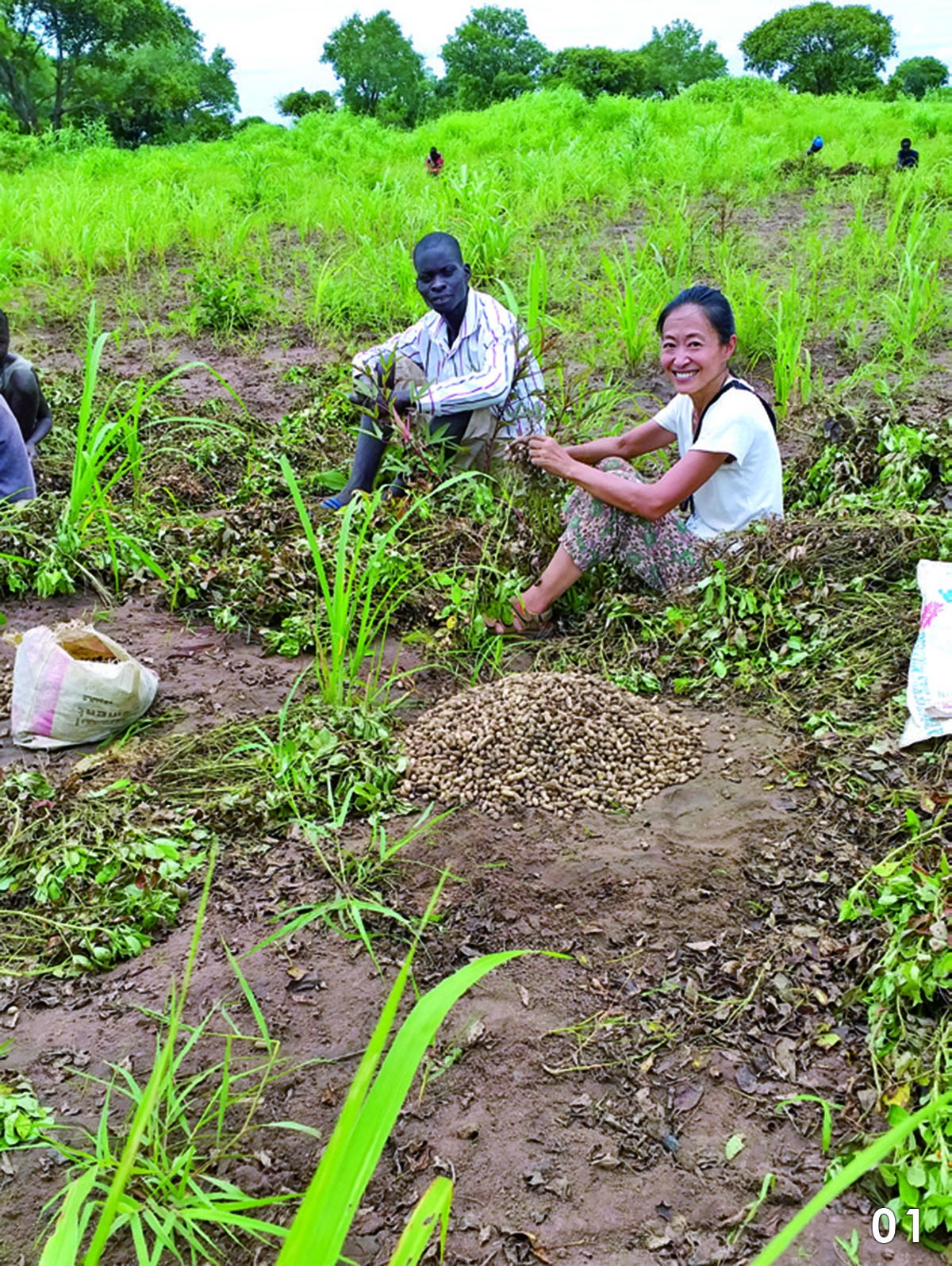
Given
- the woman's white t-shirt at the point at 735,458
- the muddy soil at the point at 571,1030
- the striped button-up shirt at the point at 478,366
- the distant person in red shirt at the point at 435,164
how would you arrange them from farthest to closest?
the distant person in red shirt at the point at 435,164, the striped button-up shirt at the point at 478,366, the woman's white t-shirt at the point at 735,458, the muddy soil at the point at 571,1030

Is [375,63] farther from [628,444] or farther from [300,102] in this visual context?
[628,444]

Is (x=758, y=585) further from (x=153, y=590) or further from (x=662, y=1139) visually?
(x=153, y=590)

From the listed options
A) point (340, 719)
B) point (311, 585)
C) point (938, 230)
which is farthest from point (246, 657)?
point (938, 230)

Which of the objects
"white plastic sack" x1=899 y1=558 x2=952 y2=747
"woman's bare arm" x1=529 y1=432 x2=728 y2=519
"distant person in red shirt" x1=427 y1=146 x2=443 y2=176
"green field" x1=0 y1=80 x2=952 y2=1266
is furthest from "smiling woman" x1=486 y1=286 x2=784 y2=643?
"distant person in red shirt" x1=427 y1=146 x2=443 y2=176

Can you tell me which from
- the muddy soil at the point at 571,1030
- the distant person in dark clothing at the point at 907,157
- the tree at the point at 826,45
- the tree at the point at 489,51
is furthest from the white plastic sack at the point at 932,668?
the tree at the point at 826,45

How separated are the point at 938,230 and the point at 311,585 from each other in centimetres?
437

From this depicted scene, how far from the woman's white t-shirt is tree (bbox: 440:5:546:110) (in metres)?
26.9

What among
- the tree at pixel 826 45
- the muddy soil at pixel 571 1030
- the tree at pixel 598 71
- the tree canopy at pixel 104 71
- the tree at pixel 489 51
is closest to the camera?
the muddy soil at pixel 571 1030

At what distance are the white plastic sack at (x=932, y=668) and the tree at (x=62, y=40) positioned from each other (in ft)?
87.2

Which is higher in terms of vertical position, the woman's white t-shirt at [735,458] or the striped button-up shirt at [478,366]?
the striped button-up shirt at [478,366]

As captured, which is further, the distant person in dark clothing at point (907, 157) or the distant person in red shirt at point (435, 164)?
the distant person in red shirt at point (435, 164)

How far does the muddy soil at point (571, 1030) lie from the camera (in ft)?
5.11

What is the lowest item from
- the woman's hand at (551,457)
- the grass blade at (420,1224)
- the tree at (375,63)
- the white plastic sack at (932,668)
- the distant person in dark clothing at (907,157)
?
the grass blade at (420,1224)

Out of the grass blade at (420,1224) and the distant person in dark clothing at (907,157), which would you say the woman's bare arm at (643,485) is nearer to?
the grass blade at (420,1224)
